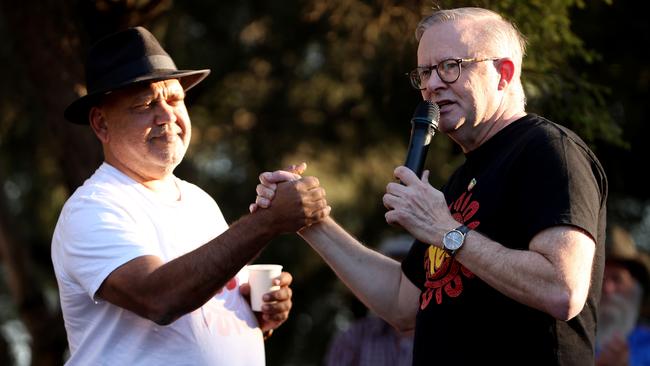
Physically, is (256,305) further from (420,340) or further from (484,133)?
(484,133)

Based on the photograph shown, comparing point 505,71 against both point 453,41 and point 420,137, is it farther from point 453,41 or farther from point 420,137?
point 420,137

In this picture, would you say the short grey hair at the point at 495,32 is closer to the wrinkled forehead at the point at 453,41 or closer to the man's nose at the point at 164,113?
the wrinkled forehead at the point at 453,41

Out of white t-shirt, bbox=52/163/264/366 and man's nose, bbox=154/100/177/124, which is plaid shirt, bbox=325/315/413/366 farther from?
man's nose, bbox=154/100/177/124

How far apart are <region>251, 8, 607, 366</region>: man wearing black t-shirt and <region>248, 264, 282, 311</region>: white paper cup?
368 mm

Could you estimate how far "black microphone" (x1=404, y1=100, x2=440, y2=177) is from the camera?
3.40 m

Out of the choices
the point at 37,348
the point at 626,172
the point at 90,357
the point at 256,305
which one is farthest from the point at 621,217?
the point at 90,357

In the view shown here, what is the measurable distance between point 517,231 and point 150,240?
1.40 m

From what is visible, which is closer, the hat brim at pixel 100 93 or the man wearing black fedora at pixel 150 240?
the man wearing black fedora at pixel 150 240

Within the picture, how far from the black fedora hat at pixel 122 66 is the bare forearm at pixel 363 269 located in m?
0.84

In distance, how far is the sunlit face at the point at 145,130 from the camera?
4129 millimetres

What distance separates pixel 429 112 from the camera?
11.4 ft

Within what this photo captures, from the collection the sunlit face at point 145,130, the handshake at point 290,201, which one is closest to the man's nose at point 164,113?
the sunlit face at point 145,130

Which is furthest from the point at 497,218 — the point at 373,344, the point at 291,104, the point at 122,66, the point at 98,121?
the point at 291,104

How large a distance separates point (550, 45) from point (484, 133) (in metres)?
1.73
